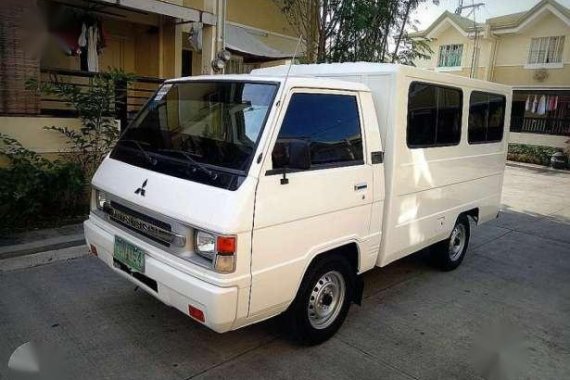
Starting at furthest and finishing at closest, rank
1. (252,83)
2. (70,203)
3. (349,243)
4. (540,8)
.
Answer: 1. (540,8)
2. (70,203)
3. (349,243)
4. (252,83)

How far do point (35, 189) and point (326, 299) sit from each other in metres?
3.98

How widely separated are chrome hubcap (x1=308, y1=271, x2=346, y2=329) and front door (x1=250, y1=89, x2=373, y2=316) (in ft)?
1.11

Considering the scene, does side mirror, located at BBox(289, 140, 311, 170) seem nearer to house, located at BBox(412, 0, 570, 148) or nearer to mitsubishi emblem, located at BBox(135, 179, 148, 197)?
mitsubishi emblem, located at BBox(135, 179, 148, 197)

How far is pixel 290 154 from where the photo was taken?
2.76m

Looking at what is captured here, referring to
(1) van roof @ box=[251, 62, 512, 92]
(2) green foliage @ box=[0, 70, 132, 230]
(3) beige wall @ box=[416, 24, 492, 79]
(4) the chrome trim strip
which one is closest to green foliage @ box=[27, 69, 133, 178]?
(2) green foliage @ box=[0, 70, 132, 230]

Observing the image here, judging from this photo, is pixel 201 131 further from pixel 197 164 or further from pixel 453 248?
pixel 453 248

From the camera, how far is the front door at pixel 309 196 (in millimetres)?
2736

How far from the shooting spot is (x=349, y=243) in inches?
133

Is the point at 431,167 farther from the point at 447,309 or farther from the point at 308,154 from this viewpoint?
the point at 308,154

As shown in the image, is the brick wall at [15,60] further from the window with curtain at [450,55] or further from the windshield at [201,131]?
the window with curtain at [450,55]

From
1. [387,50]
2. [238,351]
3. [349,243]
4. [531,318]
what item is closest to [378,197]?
[349,243]

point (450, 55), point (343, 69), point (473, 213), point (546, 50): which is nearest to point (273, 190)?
point (343, 69)

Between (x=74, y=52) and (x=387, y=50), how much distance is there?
6226 millimetres

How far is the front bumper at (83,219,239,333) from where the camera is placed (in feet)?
8.34
